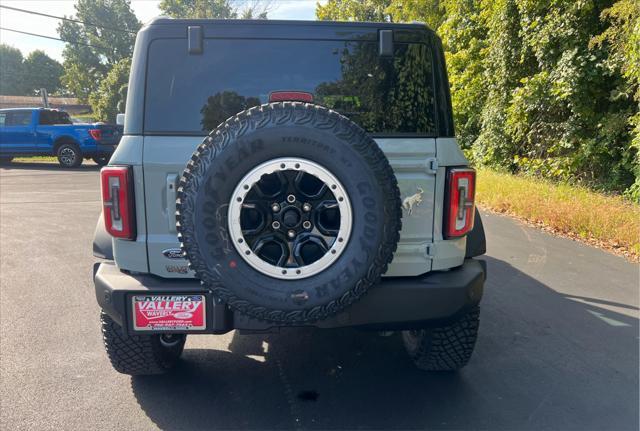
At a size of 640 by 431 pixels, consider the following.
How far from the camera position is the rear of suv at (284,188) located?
7.30 ft

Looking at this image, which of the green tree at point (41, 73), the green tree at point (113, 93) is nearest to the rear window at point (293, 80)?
the green tree at point (113, 93)

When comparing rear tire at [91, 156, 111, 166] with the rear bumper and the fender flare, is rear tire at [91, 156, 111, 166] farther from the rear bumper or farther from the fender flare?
the fender flare

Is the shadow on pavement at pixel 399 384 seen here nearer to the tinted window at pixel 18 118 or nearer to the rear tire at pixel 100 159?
the rear tire at pixel 100 159

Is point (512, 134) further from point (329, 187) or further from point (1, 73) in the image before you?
point (1, 73)

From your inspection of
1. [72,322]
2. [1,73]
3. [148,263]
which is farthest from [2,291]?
[1,73]

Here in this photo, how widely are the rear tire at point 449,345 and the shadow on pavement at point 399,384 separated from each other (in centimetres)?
12

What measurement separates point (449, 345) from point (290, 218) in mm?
1447

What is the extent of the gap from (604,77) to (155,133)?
9.73 m

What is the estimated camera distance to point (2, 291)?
189 inches

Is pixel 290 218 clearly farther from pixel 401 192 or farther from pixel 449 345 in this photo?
pixel 449 345

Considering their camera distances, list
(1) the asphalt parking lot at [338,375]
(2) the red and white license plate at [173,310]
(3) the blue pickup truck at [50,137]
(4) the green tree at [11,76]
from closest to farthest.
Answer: (2) the red and white license plate at [173,310] < (1) the asphalt parking lot at [338,375] < (3) the blue pickup truck at [50,137] < (4) the green tree at [11,76]

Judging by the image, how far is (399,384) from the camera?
3.13m

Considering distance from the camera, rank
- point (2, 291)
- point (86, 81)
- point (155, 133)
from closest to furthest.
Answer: point (155, 133)
point (2, 291)
point (86, 81)

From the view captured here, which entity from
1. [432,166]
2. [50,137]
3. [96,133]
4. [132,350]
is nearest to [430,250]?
[432,166]
